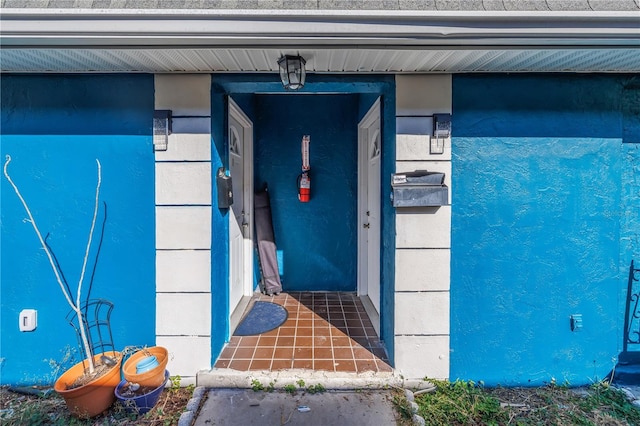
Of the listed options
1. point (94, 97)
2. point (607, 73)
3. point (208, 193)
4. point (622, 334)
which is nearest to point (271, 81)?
point (208, 193)

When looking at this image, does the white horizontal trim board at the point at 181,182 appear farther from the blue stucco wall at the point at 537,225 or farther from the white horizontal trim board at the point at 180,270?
the blue stucco wall at the point at 537,225

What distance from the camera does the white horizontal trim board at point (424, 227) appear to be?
7.68ft

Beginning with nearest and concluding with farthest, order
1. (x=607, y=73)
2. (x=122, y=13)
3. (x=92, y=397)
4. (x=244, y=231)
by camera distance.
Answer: (x=122, y=13), (x=92, y=397), (x=607, y=73), (x=244, y=231)

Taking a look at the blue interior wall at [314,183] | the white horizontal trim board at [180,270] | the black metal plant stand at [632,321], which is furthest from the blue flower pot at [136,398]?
the black metal plant stand at [632,321]

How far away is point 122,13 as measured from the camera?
65.4 inches

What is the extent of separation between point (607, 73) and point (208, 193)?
3078 millimetres

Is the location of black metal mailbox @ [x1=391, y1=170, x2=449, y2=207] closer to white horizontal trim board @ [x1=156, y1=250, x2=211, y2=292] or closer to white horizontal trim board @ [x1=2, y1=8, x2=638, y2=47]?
white horizontal trim board @ [x1=2, y1=8, x2=638, y2=47]

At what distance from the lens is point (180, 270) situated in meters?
2.36

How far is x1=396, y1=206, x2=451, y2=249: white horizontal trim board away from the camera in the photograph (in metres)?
2.34

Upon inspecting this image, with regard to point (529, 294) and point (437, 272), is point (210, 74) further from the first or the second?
point (529, 294)

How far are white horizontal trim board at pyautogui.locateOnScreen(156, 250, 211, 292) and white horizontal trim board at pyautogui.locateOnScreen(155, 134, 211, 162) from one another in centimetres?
70

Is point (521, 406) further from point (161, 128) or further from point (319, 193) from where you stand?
point (161, 128)

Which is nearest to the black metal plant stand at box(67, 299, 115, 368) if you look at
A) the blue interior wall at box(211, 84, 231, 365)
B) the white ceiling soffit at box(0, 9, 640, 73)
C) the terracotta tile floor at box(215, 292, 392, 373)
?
the blue interior wall at box(211, 84, 231, 365)

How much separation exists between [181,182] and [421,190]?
178 centimetres
